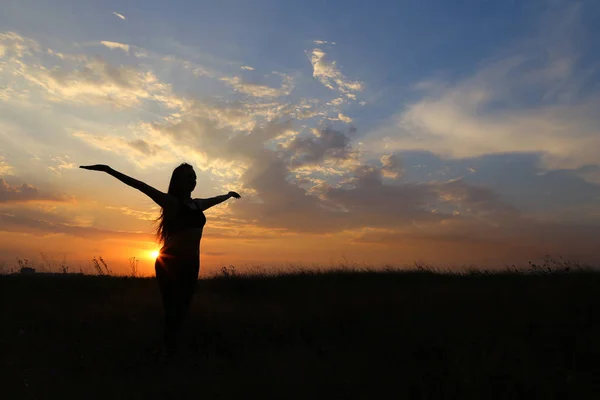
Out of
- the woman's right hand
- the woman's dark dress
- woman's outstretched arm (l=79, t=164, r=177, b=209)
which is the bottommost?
the woman's dark dress

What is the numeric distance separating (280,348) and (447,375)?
274 cm

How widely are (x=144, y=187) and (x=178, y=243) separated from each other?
942 mm

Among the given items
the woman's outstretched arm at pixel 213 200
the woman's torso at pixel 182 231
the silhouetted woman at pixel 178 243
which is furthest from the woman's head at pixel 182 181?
the woman's outstretched arm at pixel 213 200

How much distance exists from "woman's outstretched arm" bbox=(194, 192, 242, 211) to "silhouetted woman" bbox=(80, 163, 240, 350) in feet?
0.49

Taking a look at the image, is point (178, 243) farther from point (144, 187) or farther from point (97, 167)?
point (97, 167)

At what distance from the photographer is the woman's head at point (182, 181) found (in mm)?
6289

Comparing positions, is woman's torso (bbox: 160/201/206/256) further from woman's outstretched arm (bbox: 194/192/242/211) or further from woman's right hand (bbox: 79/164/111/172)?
woman's right hand (bbox: 79/164/111/172)

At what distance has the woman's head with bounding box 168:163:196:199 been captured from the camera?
6.29 meters

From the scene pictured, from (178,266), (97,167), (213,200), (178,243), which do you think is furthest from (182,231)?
(97,167)

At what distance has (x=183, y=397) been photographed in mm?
5156

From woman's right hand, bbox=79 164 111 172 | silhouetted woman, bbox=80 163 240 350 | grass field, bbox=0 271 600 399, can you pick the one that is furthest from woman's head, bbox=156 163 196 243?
grass field, bbox=0 271 600 399

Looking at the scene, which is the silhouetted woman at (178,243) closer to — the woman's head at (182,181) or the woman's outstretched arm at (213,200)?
the woman's head at (182,181)

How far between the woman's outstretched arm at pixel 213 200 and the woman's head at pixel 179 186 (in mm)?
318

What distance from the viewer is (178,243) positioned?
616 centimetres
